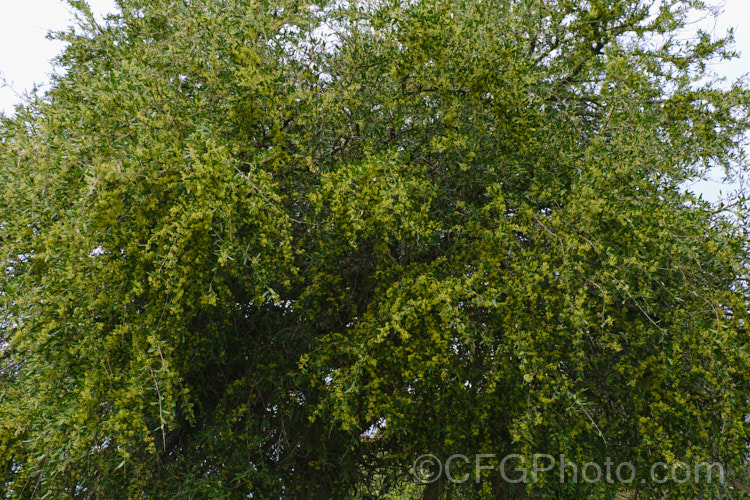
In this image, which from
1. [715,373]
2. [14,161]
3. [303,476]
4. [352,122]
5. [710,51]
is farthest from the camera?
[710,51]

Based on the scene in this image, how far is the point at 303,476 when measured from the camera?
19.8 ft

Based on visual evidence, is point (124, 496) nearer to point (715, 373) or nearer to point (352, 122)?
point (352, 122)

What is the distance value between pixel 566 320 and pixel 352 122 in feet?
9.30

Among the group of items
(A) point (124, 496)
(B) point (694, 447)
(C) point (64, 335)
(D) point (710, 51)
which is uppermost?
(D) point (710, 51)

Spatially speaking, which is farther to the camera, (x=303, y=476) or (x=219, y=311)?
(x=303, y=476)

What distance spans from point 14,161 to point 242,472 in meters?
3.52

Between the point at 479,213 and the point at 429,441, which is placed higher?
the point at 479,213

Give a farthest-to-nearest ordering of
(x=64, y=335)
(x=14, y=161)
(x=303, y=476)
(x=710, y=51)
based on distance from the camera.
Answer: (x=710, y=51) → (x=303, y=476) → (x=14, y=161) → (x=64, y=335)

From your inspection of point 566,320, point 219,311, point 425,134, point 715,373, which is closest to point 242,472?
point 219,311

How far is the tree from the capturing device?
13.3 feet

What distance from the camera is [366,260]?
588 cm

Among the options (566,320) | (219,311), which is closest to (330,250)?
(219,311)

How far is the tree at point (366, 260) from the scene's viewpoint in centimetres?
406

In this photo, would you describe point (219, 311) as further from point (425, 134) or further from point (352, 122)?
point (425, 134)
